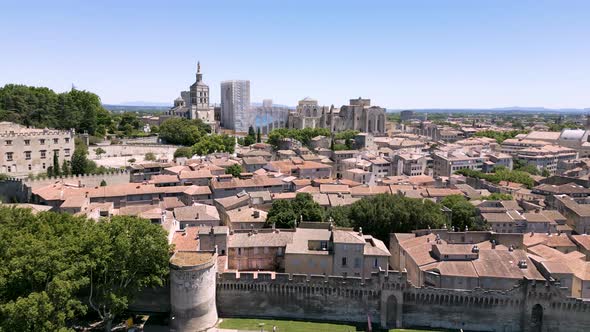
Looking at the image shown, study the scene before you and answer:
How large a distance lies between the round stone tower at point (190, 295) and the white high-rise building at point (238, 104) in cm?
11687

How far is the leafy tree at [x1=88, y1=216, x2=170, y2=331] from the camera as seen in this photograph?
31234mm

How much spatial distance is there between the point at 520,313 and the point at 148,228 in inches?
1141

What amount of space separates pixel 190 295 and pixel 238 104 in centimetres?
11992

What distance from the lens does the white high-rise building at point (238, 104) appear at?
14775 centimetres

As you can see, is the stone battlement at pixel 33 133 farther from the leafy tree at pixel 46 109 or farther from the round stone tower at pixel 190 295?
the round stone tower at pixel 190 295

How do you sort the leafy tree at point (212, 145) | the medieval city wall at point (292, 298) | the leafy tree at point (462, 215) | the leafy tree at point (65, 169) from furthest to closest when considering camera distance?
the leafy tree at point (212, 145), the leafy tree at point (65, 169), the leafy tree at point (462, 215), the medieval city wall at point (292, 298)

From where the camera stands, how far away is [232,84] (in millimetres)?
147000

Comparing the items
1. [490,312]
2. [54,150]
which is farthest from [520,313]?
[54,150]

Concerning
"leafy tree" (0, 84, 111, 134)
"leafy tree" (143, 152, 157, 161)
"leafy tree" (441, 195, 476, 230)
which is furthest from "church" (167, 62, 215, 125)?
"leafy tree" (441, 195, 476, 230)

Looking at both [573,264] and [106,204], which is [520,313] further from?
[106,204]

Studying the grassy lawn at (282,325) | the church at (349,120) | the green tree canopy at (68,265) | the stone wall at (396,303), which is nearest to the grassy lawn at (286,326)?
the grassy lawn at (282,325)

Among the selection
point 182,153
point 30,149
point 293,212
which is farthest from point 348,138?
point 293,212

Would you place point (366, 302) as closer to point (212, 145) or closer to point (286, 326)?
A: point (286, 326)

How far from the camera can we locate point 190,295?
33312 millimetres
